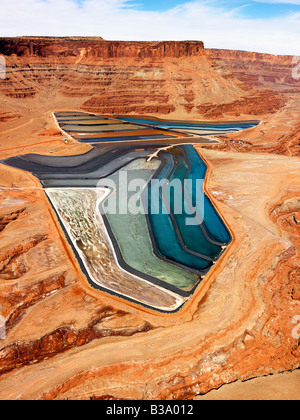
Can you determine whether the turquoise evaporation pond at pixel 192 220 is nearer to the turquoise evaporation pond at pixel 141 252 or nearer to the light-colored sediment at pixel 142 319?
the light-colored sediment at pixel 142 319

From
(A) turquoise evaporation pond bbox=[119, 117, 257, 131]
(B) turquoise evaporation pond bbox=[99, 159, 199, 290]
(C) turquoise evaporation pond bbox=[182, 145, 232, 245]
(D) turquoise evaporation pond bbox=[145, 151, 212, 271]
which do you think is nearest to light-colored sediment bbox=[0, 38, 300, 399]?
(C) turquoise evaporation pond bbox=[182, 145, 232, 245]

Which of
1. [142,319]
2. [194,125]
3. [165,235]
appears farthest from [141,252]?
[194,125]

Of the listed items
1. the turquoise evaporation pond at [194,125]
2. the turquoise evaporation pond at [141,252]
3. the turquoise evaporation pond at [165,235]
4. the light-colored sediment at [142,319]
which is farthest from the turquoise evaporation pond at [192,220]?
the turquoise evaporation pond at [194,125]

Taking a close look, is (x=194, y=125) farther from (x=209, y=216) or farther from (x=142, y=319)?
(x=142, y=319)

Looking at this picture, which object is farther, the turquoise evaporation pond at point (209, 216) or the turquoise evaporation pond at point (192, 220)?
the turquoise evaporation pond at point (209, 216)

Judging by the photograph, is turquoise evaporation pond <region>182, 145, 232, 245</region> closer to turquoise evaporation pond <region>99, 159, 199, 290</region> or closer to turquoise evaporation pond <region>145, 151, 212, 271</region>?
turquoise evaporation pond <region>145, 151, 212, 271</region>

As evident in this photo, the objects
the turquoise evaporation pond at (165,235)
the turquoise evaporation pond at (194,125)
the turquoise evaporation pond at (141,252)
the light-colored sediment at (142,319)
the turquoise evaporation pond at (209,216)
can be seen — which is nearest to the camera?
the light-colored sediment at (142,319)
